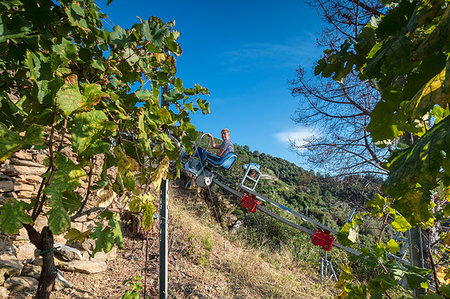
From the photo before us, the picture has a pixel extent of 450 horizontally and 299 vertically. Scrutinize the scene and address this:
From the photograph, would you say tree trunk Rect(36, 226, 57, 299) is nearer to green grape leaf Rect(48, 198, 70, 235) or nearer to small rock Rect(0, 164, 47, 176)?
green grape leaf Rect(48, 198, 70, 235)

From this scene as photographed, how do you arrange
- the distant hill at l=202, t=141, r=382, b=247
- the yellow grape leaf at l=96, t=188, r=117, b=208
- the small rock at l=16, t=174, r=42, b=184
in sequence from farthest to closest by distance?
the distant hill at l=202, t=141, r=382, b=247 < the small rock at l=16, t=174, r=42, b=184 < the yellow grape leaf at l=96, t=188, r=117, b=208

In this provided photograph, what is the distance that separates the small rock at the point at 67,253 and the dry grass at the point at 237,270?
4.36 ft

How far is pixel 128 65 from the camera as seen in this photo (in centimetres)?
139

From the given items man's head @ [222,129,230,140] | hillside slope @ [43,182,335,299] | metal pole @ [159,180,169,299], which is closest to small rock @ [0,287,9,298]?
hillside slope @ [43,182,335,299]

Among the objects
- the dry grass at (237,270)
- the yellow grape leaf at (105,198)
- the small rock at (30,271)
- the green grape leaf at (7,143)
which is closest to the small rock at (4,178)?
the small rock at (30,271)

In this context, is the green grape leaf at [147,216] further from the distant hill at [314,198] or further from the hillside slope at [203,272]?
the hillside slope at [203,272]

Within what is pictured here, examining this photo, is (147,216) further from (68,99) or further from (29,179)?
(29,179)

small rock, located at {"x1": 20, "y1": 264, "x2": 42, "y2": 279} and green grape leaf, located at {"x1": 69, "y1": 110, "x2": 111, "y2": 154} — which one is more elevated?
green grape leaf, located at {"x1": 69, "y1": 110, "x2": 111, "y2": 154}

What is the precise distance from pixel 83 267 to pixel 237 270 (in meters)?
2.43

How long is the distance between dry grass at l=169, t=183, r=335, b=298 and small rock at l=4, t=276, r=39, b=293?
5.03 ft

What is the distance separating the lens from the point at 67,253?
3.21 meters

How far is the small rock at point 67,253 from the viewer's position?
10.4ft

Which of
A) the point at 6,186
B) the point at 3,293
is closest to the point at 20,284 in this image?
the point at 3,293

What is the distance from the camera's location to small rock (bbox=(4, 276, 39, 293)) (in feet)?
7.68
